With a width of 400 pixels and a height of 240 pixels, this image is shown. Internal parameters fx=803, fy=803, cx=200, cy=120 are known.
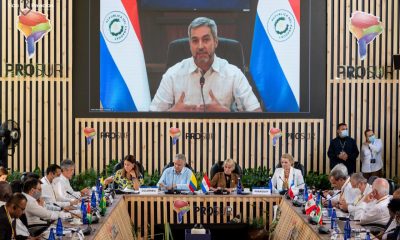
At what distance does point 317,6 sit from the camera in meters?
16.7

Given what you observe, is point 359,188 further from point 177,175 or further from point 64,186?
point 64,186

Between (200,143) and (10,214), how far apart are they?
860 cm

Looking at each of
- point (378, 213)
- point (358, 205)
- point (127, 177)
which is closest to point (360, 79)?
point (127, 177)

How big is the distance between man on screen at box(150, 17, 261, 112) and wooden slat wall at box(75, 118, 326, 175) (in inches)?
13.0

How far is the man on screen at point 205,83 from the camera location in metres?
16.5

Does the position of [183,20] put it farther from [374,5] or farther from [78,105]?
[374,5]

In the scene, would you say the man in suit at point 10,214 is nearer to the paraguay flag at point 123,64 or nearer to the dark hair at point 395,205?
the dark hair at point 395,205

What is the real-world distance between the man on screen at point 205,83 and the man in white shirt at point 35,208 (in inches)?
259

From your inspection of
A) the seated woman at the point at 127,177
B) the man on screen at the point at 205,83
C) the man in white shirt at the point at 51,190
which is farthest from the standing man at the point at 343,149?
the man in white shirt at the point at 51,190

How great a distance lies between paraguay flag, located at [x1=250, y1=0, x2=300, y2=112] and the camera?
16562mm

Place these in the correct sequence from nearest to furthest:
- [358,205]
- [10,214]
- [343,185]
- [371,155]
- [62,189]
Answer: [10,214] → [358,205] → [343,185] → [62,189] → [371,155]

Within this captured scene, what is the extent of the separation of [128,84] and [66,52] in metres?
1.44

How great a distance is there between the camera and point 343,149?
1611cm

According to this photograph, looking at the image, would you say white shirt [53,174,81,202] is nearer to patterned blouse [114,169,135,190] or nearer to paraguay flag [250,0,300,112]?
patterned blouse [114,169,135,190]
